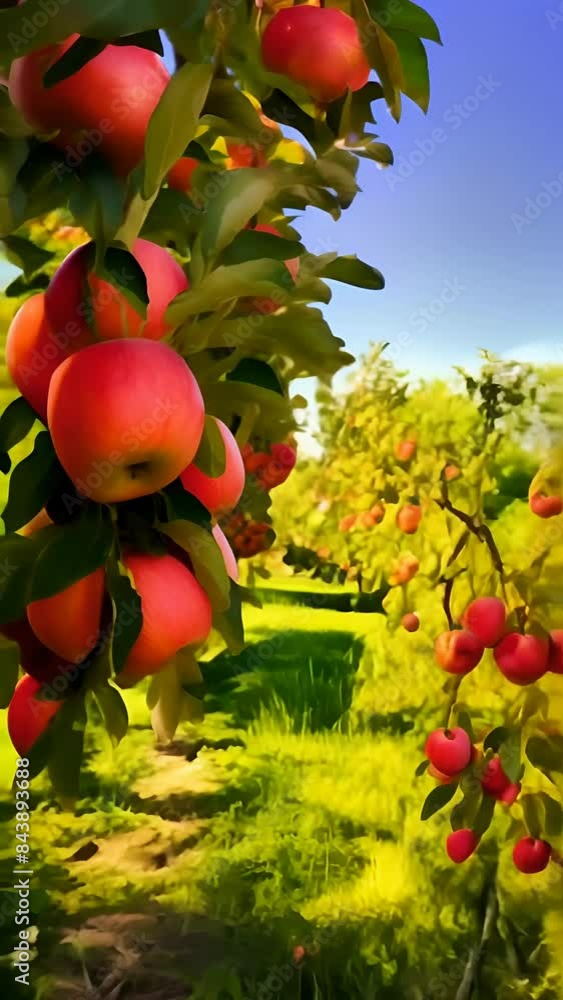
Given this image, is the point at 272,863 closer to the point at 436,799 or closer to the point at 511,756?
the point at 436,799

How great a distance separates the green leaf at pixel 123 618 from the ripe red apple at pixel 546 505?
93 cm

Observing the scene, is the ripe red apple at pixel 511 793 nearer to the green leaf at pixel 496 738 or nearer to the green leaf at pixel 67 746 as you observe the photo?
the green leaf at pixel 496 738

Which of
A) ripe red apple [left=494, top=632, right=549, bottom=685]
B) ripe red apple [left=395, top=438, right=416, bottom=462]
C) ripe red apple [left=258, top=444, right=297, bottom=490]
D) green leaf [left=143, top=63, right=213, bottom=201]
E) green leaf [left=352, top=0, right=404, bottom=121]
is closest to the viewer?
green leaf [left=143, top=63, right=213, bottom=201]

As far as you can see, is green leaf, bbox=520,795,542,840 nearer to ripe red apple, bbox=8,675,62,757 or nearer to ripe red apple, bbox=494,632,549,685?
ripe red apple, bbox=494,632,549,685

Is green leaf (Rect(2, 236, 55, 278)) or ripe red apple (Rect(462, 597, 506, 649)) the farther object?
ripe red apple (Rect(462, 597, 506, 649))

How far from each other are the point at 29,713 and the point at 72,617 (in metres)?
0.09

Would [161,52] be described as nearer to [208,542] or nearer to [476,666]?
[208,542]

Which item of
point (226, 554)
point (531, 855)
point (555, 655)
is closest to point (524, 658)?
point (555, 655)

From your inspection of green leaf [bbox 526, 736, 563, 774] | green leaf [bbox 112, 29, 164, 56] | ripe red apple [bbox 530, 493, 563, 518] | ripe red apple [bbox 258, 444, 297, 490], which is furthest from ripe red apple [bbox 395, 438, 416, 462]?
green leaf [bbox 112, 29, 164, 56]

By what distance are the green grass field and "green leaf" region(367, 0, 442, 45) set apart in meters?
0.90

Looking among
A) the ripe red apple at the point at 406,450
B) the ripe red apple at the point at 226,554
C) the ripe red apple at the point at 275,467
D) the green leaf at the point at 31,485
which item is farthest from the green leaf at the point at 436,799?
the green leaf at the point at 31,485

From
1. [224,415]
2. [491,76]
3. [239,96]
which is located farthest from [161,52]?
[491,76]

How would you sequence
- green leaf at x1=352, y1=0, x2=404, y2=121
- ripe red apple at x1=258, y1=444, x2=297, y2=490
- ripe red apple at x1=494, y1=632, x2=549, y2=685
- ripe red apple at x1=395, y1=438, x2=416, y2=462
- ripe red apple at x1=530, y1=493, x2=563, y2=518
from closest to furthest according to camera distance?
1. green leaf at x1=352, y1=0, x2=404, y2=121
2. ripe red apple at x1=258, y1=444, x2=297, y2=490
3. ripe red apple at x1=494, y1=632, x2=549, y2=685
4. ripe red apple at x1=530, y1=493, x2=563, y2=518
5. ripe red apple at x1=395, y1=438, x2=416, y2=462

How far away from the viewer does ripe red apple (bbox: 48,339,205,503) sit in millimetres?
328
